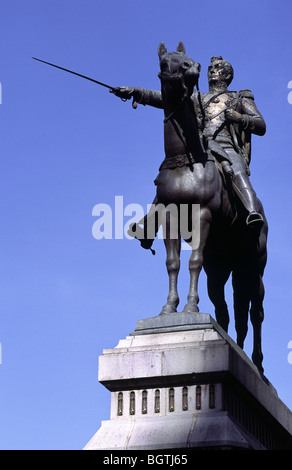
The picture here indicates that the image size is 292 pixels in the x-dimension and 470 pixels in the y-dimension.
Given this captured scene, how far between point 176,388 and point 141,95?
5386mm

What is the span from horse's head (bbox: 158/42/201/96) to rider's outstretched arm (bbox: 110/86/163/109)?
1096mm

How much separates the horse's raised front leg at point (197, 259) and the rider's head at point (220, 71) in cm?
401

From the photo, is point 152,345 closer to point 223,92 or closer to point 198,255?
point 198,255

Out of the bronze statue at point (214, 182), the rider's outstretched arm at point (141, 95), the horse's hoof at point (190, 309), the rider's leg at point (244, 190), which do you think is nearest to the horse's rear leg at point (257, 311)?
the bronze statue at point (214, 182)

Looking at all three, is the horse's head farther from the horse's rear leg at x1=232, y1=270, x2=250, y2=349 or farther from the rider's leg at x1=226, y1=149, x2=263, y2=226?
the horse's rear leg at x1=232, y1=270, x2=250, y2=349

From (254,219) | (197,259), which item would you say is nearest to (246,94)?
(254,219)

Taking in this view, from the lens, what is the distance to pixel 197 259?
20438 mm

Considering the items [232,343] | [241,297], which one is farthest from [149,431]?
[241,297]


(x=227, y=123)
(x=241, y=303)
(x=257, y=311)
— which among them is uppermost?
(x=227, y=123)

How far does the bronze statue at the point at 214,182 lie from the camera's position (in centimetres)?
2047

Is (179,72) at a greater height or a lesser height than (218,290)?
greater

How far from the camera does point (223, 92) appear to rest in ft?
76.6

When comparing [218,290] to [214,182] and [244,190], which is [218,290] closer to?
[244,190]
